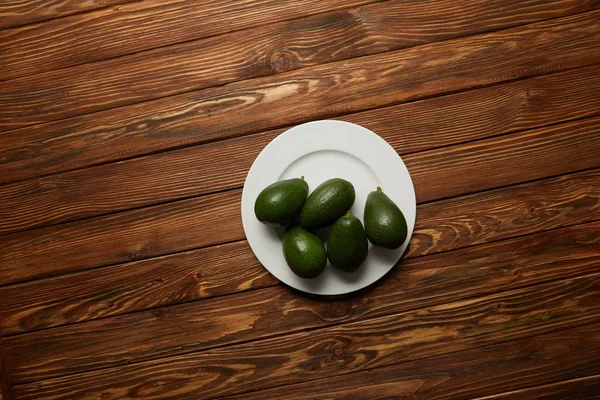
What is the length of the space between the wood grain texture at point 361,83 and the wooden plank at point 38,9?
1.14 ft

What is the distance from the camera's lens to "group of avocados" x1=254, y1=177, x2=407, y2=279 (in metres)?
1.16

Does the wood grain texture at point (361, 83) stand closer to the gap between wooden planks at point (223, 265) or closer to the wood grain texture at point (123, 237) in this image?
the wood grain texture at point (123, 237)

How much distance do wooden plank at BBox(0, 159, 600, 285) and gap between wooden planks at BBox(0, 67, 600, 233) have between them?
0.10ft

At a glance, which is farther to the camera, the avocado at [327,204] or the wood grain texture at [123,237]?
the wood grain texture at [123,237]

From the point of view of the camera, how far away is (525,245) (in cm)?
132

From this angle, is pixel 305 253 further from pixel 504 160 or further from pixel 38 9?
pixel 38 9

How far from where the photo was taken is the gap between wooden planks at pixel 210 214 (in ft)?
4.38

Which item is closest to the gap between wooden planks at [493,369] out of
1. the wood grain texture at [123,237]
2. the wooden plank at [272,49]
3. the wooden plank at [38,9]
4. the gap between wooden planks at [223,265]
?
the gap between wooden planks at [223,265]

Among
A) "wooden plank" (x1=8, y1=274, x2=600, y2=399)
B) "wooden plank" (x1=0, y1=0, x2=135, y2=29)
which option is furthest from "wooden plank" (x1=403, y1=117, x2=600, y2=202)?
"wooden plank" (x1=0, y1=0, x2=135, y2=29)

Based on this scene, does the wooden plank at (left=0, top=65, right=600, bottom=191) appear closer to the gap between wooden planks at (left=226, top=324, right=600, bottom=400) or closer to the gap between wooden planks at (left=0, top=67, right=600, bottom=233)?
the gap between wooden planks at (left=0, top=67, right=600, bottom=233)

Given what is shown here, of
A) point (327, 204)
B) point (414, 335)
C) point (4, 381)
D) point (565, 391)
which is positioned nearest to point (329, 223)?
point (327, 204)

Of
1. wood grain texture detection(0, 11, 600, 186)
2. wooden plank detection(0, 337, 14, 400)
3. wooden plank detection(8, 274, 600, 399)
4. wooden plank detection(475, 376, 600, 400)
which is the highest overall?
wood grain texture detection(0, 11, 600, 186)

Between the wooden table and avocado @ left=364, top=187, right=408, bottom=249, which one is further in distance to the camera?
the wooden table

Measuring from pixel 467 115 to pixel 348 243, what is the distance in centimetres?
49
